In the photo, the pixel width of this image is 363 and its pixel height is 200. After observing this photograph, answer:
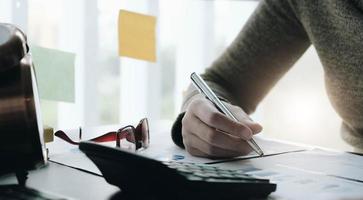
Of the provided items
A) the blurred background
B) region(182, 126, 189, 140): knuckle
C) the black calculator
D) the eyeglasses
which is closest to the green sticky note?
the blurred background

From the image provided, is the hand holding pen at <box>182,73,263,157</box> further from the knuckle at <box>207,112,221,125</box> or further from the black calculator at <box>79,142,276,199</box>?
the black calculator at <box>79,142,276,199</box>

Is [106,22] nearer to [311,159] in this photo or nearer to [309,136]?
[311,159]

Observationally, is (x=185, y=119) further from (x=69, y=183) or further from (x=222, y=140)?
(x=69, y=183)

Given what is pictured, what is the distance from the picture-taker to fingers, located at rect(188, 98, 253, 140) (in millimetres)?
664

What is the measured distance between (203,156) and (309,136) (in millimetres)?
842

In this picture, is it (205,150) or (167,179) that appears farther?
(205,150)

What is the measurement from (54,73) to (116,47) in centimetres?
16

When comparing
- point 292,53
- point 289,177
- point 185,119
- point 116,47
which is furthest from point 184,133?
point 292,53

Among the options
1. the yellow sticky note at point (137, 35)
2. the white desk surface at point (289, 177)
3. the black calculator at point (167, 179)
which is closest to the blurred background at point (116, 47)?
the yellow sticky note at point (137, 35)

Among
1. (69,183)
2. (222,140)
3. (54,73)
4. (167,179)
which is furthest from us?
(54,73)

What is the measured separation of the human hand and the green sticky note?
10.8 inches

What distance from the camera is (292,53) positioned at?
107 cm

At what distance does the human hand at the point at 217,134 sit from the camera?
0.67 m

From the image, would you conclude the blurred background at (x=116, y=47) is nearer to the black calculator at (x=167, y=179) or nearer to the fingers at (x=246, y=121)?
the fingers at (x=246, y=121)
